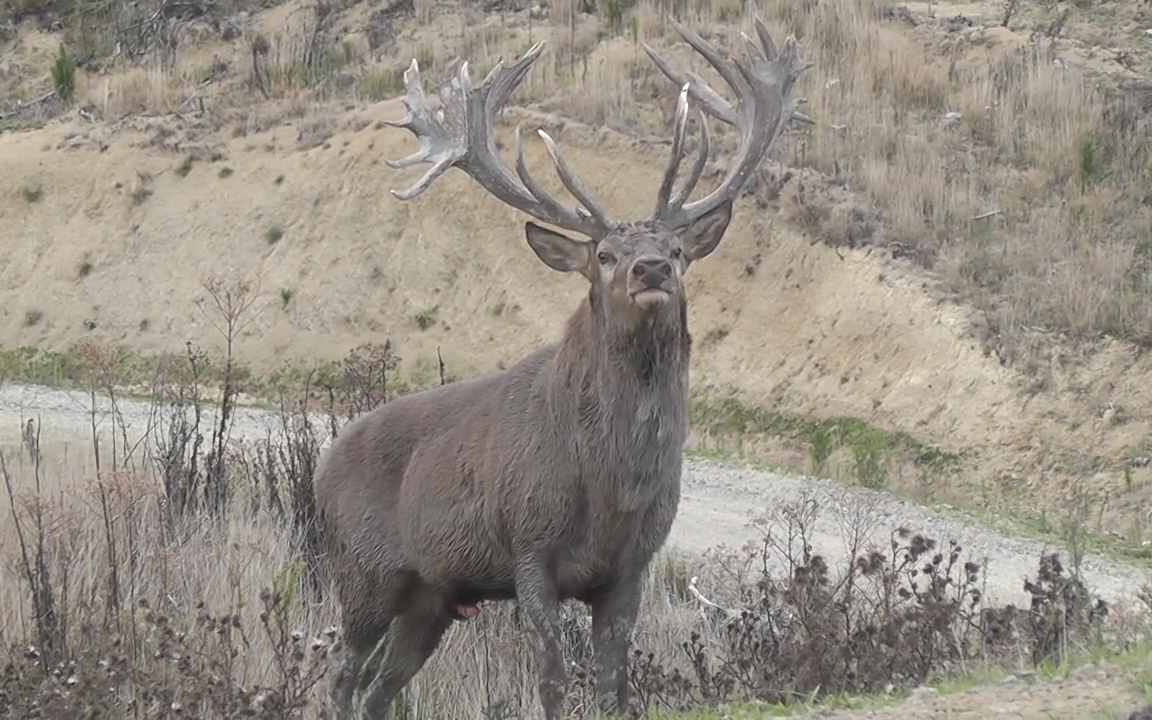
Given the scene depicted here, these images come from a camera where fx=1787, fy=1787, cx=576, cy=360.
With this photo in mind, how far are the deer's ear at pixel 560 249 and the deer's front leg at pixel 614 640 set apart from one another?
161 cm

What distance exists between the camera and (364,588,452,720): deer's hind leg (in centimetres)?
939

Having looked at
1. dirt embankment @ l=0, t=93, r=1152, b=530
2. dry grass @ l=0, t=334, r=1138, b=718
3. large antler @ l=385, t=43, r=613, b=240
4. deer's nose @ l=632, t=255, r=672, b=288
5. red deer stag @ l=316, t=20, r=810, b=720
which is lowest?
dirt embankment @ l=0, t=93, r=1152, b=530

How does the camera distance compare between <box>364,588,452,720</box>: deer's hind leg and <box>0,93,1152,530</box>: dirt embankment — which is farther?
<box>0,93,1152,530</box>: dirt embankment

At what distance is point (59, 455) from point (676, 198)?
27.1 ft

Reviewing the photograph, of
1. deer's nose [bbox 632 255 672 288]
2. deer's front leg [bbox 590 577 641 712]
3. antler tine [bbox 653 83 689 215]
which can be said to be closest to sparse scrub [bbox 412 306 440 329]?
antler tine [bbox 653 83 689 215]

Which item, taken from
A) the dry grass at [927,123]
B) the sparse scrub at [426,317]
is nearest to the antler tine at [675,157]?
the dry grass at [927,123]

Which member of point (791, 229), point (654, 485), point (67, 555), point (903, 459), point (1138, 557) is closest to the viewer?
point (654, 485)

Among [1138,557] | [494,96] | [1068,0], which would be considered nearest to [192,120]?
[1068,0]

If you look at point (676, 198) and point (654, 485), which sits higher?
point (676, 198)

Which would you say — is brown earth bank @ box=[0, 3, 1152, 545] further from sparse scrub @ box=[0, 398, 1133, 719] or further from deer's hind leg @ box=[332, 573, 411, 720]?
deer's hind leg @ box=[332, 573, 411, 720]

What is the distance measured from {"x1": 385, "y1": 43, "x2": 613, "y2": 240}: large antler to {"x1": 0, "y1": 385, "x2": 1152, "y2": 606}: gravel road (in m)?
4.08

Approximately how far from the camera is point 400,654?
941 centimetres

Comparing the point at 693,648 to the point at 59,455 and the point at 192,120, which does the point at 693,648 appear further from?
the point at 192,120

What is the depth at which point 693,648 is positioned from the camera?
991 centimetres
